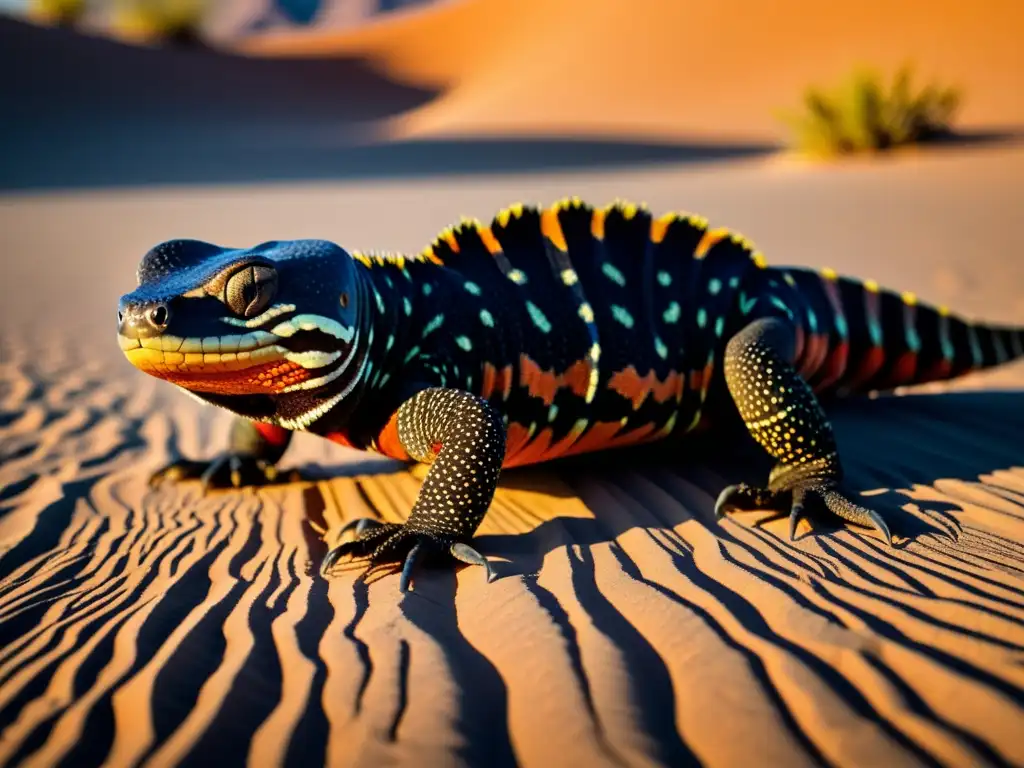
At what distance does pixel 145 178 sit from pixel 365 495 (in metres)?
19.1

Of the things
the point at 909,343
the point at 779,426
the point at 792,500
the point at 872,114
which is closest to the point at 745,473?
the point at 779,426

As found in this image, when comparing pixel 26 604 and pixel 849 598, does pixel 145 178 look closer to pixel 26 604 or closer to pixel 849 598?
pixel 26 604

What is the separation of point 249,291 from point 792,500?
2.28 metres

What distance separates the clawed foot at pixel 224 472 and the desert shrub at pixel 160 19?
37.2 meters

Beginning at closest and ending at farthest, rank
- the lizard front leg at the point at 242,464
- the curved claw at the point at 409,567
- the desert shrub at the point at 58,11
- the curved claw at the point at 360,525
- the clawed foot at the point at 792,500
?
the curved claw at the point at 409,567, the clawed foot at the point at 792,500, the curved claw at the point at 360,525, the lizard front leg at the point at 242,464, the desert shrub at the point at 58,11

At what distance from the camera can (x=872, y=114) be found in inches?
677

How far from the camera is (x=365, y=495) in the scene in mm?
3957

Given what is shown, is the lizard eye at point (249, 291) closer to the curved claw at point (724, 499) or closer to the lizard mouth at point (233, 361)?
the lizard mouth at point (233, 361)

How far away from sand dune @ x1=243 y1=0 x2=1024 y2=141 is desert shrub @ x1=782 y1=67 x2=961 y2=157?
108 inches

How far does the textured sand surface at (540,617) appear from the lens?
71.3 inches

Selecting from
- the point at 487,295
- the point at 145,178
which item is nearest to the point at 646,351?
the point at 487,295

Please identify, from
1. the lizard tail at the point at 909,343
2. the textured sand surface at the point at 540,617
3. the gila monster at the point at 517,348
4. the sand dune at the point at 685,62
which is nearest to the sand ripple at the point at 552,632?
the textured sand surface at the point at 540,617

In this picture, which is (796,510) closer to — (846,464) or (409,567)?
(846,464)

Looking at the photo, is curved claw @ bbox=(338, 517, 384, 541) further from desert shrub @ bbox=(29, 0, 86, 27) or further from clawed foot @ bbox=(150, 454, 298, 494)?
desert shrub @ bbox=(29, 0, 86, 27)
